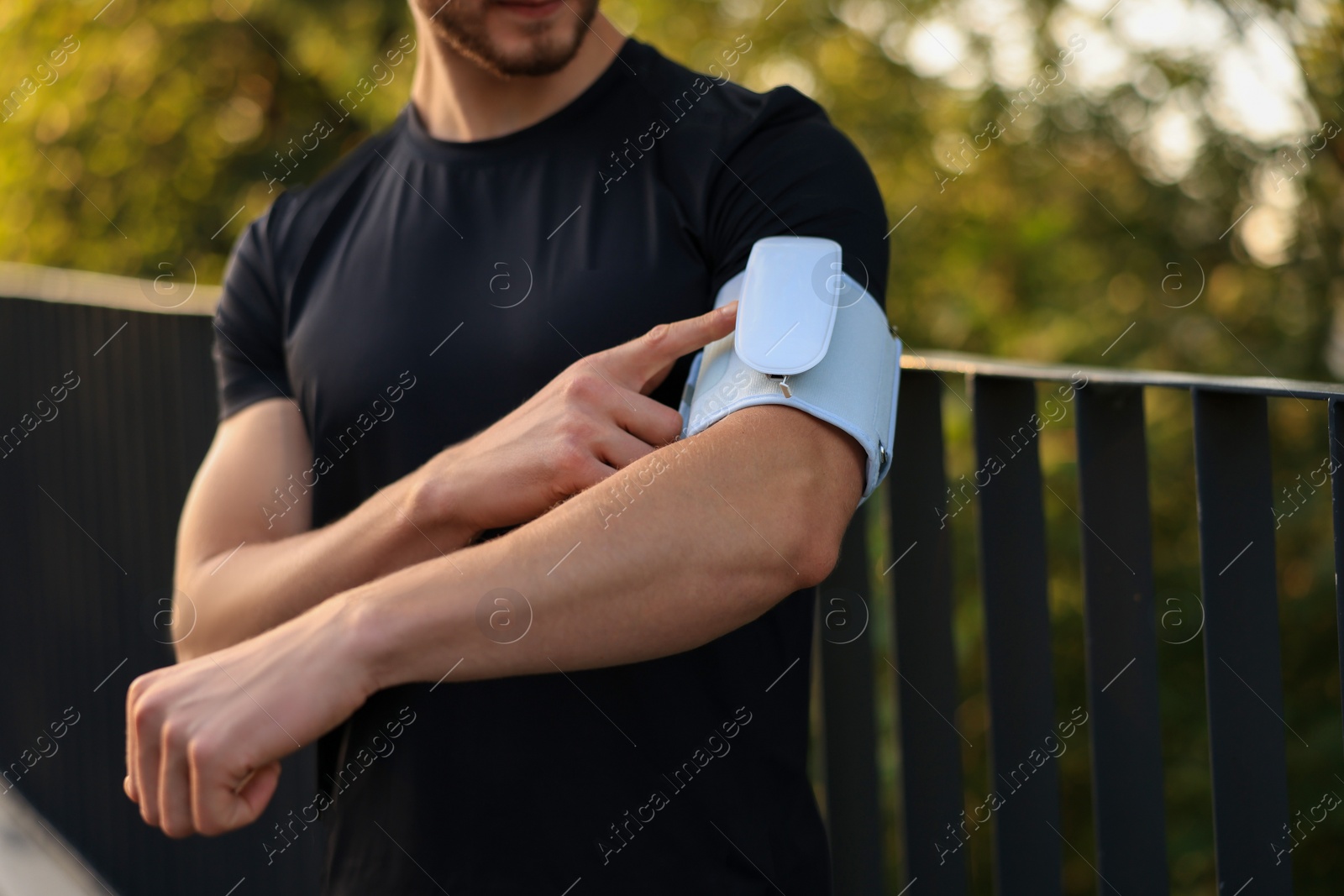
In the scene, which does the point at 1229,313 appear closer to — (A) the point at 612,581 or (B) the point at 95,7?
(A) the point at 612,581

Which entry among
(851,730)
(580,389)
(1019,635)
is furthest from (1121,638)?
(580,389)

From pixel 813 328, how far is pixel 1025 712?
0.61 m

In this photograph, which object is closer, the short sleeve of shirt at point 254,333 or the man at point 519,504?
the man at point 519,504

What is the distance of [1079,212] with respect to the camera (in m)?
5.12

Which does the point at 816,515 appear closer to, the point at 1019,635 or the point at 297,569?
the point at 1019,635

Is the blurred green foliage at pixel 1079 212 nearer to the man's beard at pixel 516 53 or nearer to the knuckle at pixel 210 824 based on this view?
the man's beard at pixel 516 53

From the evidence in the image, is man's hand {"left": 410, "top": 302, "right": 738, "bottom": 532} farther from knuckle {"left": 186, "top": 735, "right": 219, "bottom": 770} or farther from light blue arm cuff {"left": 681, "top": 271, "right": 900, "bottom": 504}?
knuckle {"left": 186, "top": 735, "right": 219, "bottom": 770}

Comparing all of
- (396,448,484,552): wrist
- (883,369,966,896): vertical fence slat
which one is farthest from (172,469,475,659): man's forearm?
(883,369,966,896): vertical fence slat

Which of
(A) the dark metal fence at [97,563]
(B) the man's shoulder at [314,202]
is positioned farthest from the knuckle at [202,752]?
(A) the dark metal fence at [97,563]

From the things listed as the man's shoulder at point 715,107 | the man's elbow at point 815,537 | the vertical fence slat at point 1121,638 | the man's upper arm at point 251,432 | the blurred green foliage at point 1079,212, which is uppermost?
the man's shoulder at point 715,107

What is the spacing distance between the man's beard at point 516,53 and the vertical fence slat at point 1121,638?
2.44 feet

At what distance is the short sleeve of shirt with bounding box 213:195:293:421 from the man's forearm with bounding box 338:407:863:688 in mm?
663

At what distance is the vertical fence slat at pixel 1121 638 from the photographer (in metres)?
1.27

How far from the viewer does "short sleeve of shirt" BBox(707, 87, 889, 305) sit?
1226 mm
